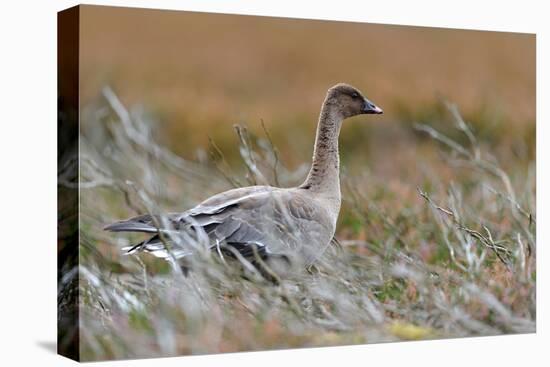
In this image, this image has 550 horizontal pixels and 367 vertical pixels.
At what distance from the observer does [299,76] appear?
40.9 feet

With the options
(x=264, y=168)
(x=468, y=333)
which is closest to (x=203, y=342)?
(x=468, y=333)

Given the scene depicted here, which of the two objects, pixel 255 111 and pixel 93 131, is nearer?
pixel 93 131

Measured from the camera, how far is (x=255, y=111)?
12914 millimetres

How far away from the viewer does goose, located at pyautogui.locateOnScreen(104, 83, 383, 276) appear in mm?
8711

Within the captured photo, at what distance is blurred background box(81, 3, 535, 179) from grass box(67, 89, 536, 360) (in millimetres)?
618

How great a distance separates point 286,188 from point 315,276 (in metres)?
0.92

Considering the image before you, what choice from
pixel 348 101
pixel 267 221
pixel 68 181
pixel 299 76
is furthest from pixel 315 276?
pixel 299 76

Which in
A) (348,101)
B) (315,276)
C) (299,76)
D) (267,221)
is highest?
(299,76)

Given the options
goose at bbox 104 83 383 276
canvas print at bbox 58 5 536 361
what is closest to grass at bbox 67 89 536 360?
canvas print at bbox 58 5 536 361

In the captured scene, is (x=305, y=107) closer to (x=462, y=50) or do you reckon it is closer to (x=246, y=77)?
(x=246, y=77)

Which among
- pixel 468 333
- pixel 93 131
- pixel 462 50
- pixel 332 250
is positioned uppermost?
pixel 462 50

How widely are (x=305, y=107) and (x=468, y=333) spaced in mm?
4030

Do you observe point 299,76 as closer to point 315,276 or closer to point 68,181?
point 315,276

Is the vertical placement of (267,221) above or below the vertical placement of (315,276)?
above
